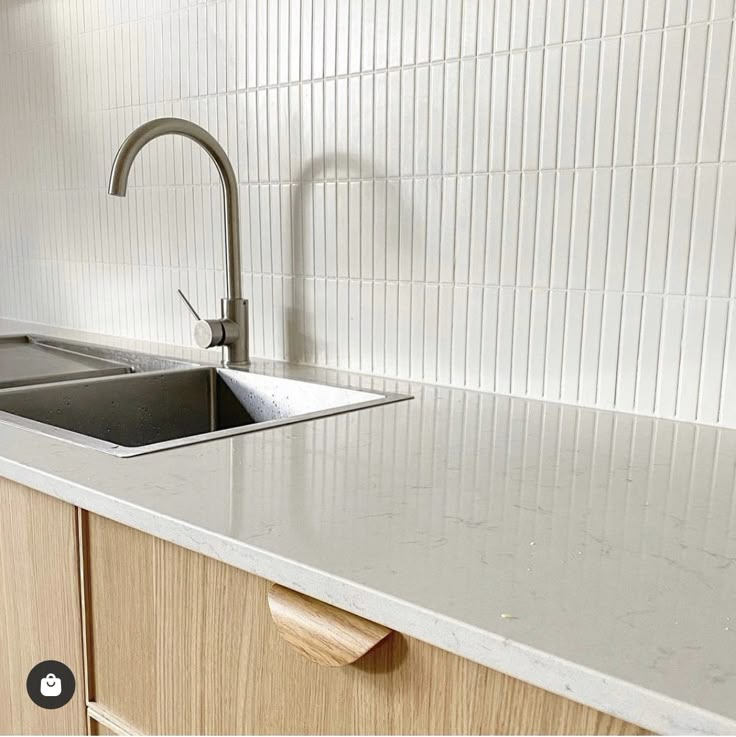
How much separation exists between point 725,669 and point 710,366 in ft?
1.92

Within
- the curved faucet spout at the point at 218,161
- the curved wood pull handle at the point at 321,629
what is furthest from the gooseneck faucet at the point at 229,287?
the curved wood pull handle at the point at 321,629

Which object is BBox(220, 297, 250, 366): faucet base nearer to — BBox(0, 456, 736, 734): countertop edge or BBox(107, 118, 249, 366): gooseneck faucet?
BBox(107, 118, 249, 366): gooseneck faucet

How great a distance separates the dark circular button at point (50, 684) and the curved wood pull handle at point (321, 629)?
13.3 inches

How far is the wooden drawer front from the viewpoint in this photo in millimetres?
519

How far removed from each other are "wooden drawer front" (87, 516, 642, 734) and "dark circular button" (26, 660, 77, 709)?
4 cm

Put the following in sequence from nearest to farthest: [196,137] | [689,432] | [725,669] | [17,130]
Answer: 1. [725,669]
2. [689,432]
3. [196,137]
4. [17,130]

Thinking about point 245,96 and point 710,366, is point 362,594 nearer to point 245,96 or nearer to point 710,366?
point 710,366

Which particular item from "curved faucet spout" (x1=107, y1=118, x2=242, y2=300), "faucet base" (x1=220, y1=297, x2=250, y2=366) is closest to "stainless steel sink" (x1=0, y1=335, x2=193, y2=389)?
"faucet base" (x1=220, y1=297, x2=250, y2=366)

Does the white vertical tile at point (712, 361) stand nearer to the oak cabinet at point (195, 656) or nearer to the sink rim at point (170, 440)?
the sink rim at point (170, 440)

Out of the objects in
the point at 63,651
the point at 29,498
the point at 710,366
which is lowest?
the point at 63,651

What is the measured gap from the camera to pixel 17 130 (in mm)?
1953

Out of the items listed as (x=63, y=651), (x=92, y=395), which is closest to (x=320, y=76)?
(x=92, y=395)

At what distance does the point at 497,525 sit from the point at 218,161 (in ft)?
2.92

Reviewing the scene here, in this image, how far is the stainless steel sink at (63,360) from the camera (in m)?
1.45
